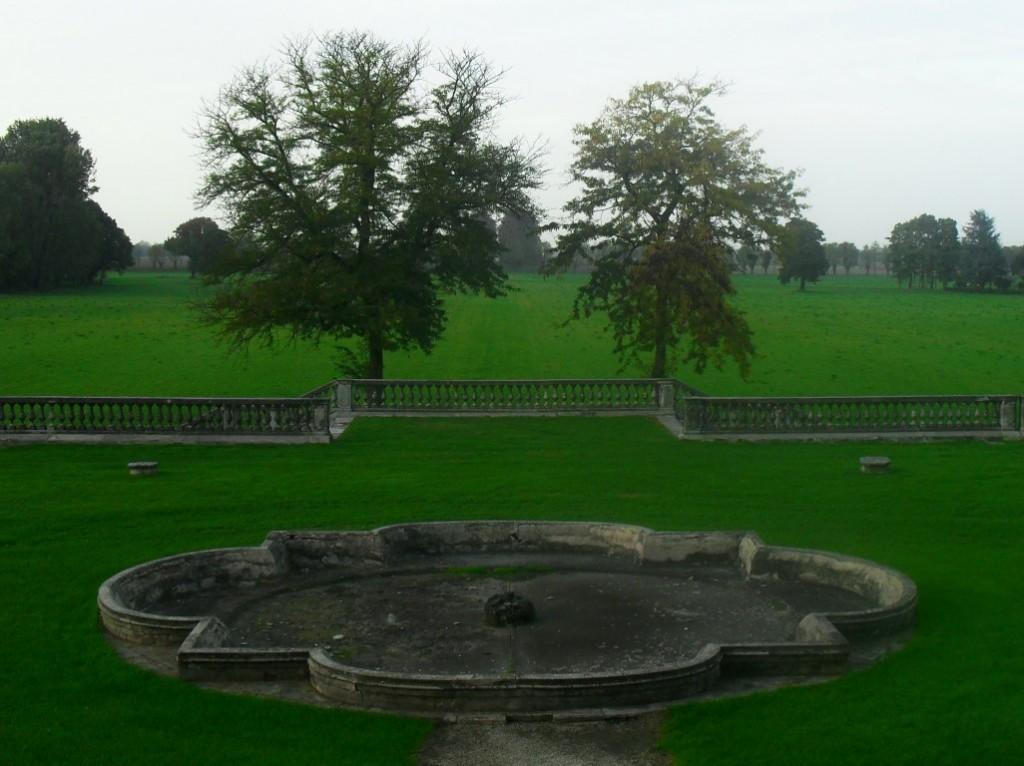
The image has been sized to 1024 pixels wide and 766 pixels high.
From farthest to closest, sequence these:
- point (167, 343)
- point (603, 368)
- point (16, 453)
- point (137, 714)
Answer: point (167, 343) → point (603, 368) → point (16, 453) → point (137, 714)

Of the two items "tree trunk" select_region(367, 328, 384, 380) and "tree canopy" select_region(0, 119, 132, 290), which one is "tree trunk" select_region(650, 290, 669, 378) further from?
"tree canopy" select_region(0, 119, 132, 290)

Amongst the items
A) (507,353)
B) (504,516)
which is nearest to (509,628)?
(504,516)

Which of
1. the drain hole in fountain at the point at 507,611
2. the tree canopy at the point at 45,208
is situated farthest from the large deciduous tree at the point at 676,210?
the tree canopy at the point at 45,208

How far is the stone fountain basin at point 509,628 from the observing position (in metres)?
11.4

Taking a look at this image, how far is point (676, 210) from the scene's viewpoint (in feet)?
122

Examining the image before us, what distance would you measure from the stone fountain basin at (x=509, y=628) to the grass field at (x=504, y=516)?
0.48 m

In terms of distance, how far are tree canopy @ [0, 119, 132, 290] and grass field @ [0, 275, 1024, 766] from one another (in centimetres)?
6602

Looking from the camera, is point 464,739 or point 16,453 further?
point 16,453

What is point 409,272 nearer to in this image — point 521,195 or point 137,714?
point 521,195

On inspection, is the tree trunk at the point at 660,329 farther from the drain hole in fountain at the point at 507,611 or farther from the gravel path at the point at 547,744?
the gravel path at the point at 547,744

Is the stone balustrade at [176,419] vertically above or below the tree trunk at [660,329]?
below

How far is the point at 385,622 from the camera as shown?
14242mm

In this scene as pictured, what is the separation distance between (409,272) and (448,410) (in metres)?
6.56

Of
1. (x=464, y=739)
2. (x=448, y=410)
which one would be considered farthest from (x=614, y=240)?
(x=464, y=739)
